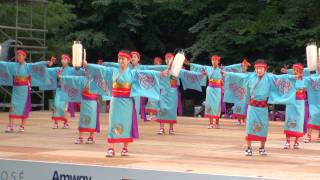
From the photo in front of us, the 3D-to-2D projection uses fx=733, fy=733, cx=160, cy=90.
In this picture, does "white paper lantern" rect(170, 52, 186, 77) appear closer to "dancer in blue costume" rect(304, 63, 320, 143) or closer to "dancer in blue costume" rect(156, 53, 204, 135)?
"dancer in blue costume" rect(304, 63, 320, 143)

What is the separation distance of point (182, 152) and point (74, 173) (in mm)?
2651

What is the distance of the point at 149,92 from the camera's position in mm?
10258

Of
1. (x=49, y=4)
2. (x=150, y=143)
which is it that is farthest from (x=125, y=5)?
(x=150, y=143)

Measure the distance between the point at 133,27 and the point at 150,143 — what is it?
1197cm

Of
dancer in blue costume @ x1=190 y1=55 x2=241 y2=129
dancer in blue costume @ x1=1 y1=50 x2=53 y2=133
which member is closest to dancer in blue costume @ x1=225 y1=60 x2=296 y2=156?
dancer in blue costume @ x1=190 y1=55 x2=241 y2=129

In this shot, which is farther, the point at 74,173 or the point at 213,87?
the point at 213,87

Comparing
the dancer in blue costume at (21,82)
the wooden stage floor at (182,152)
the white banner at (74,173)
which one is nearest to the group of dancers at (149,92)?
the dancer in blue costume at (21,82)

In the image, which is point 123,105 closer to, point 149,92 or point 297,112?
point 149,92

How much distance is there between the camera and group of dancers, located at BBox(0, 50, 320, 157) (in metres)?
10.0

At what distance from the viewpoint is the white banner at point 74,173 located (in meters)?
7.93

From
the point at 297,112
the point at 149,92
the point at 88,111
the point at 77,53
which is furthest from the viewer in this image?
the point at 88,111

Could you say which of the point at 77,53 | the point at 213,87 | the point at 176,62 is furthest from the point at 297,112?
the point at 213,87

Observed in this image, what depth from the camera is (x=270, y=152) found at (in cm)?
1103

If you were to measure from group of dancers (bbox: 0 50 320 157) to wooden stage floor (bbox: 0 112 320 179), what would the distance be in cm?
34
